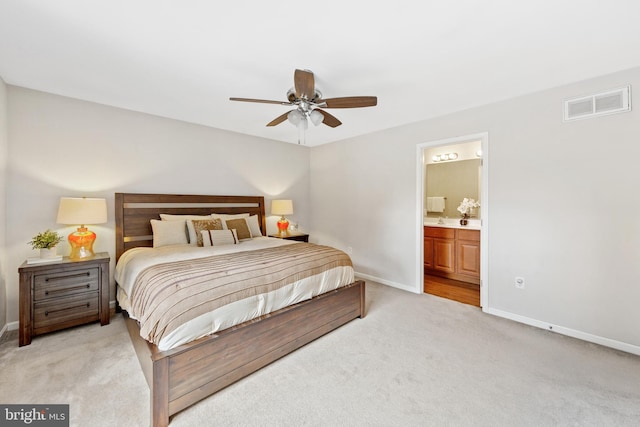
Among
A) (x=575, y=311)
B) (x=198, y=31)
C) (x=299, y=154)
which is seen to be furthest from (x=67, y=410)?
(x=299, y=154)

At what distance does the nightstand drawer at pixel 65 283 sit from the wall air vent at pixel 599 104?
5.06 meters

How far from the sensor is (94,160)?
3160mm

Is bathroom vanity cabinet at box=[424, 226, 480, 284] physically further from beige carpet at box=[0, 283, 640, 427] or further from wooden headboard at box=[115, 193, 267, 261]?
wooden headboard at box=[115, 193, 267, 261]

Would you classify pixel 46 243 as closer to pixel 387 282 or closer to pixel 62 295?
pixel 62 295

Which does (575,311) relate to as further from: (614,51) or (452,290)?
(614,51)

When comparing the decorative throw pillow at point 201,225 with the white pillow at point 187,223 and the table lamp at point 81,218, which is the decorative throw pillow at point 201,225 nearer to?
the white pillow at point 187,223

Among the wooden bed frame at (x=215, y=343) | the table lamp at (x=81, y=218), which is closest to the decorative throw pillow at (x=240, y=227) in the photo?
the wooden bed frame at (x=215, y=343)

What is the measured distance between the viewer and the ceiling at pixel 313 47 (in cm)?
167

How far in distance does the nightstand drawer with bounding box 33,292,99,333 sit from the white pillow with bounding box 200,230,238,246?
1.18 meters

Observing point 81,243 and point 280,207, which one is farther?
point 280,207

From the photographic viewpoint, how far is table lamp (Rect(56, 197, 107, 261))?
8.77ft

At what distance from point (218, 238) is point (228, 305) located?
1.67m

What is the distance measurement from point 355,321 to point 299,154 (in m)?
3.54

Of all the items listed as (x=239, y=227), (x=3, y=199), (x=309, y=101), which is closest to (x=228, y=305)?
(x=309, y=101)
